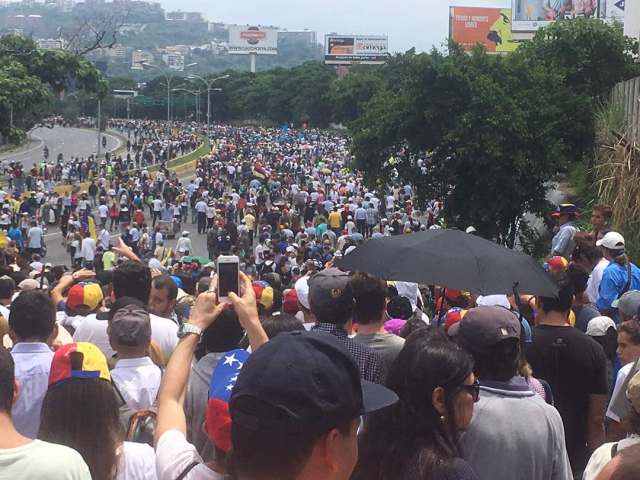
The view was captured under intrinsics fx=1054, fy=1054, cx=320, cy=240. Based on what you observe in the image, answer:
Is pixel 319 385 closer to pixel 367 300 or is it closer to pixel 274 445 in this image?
pixel 274 445

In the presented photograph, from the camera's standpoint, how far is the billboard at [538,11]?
298ft

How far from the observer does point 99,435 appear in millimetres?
3531

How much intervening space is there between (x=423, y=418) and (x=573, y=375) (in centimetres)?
209

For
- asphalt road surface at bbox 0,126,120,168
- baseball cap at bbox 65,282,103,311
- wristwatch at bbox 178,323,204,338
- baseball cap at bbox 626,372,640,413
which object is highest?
wristwatch at bbox 178,323,204,338

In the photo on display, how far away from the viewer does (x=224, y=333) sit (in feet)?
14.7

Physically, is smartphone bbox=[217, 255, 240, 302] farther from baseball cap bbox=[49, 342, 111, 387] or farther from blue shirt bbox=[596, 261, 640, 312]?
blue shirt bbox=[596, 261, 640, 312]

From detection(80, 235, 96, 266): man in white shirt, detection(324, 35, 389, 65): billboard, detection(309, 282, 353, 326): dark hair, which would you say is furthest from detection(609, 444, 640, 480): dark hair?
detection(324, 35, 389, 65): billboard

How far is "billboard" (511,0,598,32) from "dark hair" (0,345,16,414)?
89961 millimetres

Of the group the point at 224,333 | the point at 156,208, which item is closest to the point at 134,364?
the point at 224,333

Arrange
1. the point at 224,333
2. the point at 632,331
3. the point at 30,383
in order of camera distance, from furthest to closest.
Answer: the point at 632,331, the point at 30,383, the point at 224,333

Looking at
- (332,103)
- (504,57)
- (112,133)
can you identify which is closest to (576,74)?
(504,57)

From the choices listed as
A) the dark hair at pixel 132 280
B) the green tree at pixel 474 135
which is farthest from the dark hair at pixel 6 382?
the green tree at pixel 474 135

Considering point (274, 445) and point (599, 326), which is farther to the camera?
point (599, 326)

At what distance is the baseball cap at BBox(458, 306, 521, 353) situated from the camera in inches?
153
